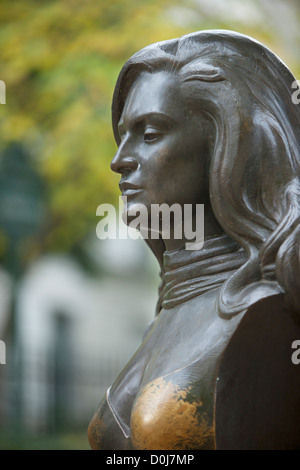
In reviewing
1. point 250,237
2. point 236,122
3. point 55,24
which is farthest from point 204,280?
point 55,24

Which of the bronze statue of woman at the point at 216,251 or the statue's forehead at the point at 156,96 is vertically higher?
the statue's forehead at the point at 156,96

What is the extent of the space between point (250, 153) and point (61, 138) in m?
6.54

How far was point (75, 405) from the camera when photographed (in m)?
9.33

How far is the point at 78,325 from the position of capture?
15.3 metres

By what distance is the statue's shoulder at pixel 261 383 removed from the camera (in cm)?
197

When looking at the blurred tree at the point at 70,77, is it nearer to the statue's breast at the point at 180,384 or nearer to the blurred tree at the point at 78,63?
the blurred tree at the point at 78,63

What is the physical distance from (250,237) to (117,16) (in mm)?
6547

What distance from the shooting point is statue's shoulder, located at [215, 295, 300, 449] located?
1975 mm

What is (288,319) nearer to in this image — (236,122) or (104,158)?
(236,122)

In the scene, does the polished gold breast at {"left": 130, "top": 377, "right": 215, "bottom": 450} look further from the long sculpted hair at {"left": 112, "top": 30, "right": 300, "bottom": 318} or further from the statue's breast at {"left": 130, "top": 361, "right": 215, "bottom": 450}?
the long sculpted hair at {"left": 112, "top": 30, "right": 300, "bottom": 318}

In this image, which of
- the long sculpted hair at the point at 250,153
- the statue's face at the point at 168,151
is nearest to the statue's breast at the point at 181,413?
the long sculpted hair at the point at 250,153

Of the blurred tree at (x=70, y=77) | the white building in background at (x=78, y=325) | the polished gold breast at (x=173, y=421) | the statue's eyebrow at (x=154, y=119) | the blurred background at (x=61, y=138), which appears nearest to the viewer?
the polished gold breast at (x=173, y=421)

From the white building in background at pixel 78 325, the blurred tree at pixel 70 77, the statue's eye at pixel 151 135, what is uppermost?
the blurred tree at pixel 70 77

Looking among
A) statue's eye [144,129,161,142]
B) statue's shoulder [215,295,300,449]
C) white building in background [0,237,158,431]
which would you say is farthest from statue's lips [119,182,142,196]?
white building in background [0,237,158,431]
